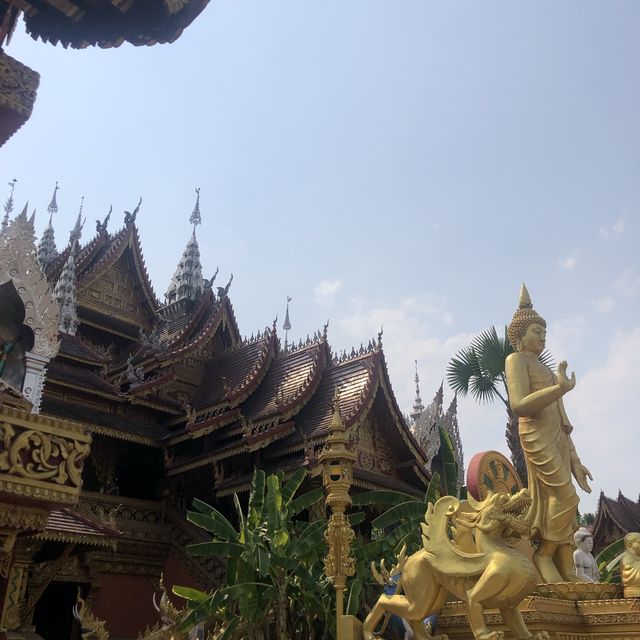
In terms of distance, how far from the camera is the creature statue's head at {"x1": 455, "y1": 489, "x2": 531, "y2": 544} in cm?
545

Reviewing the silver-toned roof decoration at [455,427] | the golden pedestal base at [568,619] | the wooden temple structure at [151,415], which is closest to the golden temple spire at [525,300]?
the golden pedestal base at [568,619]

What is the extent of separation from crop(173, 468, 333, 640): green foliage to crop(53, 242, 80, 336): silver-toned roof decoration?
24.5 ft

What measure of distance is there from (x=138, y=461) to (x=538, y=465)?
10.6 metres

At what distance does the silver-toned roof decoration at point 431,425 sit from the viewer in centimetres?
2317

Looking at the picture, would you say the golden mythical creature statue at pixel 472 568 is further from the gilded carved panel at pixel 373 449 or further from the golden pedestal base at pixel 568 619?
the gilded carved panel at pixel 373 449

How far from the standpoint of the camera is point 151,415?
50.8ft

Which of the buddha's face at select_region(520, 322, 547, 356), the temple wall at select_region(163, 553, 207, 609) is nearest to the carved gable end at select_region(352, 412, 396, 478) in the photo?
the temple wall at select_region(163, 553, 207, 609)

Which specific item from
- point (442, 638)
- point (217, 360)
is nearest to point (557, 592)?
point (442, 638)

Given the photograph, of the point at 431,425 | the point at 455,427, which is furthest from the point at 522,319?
the point at 455,427

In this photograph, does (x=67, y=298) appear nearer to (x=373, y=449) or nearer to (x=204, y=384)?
(x=204, y=384)

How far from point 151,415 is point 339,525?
32.6ft

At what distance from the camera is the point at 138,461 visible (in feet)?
51.5

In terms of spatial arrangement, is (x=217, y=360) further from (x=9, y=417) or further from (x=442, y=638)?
(x=9, y=417)

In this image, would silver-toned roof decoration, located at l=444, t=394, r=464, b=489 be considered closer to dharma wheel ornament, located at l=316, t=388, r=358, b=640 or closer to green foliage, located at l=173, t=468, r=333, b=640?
green foliage, located at l=173, t=468, r=333, b=640
